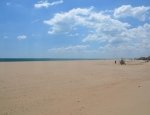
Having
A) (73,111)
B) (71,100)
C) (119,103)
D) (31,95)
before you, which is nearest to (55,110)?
(73,111)

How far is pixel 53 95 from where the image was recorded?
1088cm

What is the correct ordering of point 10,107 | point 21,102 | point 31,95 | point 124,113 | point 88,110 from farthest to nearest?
point 31,95, point 21,102, point 10,107, point 88,110, point 124,113

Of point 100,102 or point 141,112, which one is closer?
point 141,112

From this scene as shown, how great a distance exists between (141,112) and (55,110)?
9.22 ft

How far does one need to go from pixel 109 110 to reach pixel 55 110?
181 cm

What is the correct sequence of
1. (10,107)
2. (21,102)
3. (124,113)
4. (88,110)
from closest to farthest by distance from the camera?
(124,113) → (88,110) → (10,107) → (21,102)

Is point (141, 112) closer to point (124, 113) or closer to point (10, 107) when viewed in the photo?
point (124, 113)

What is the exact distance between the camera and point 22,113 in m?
7.74

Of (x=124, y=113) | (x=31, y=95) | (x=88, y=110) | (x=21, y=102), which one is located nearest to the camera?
(x=124, y=113)

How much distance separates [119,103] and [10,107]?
3.96 m

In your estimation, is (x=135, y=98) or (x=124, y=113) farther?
(x=135, y=98)

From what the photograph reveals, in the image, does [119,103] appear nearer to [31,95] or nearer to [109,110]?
[109,110]

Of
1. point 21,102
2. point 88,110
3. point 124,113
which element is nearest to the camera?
point 124,113

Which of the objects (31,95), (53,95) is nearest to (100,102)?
(53,95)
